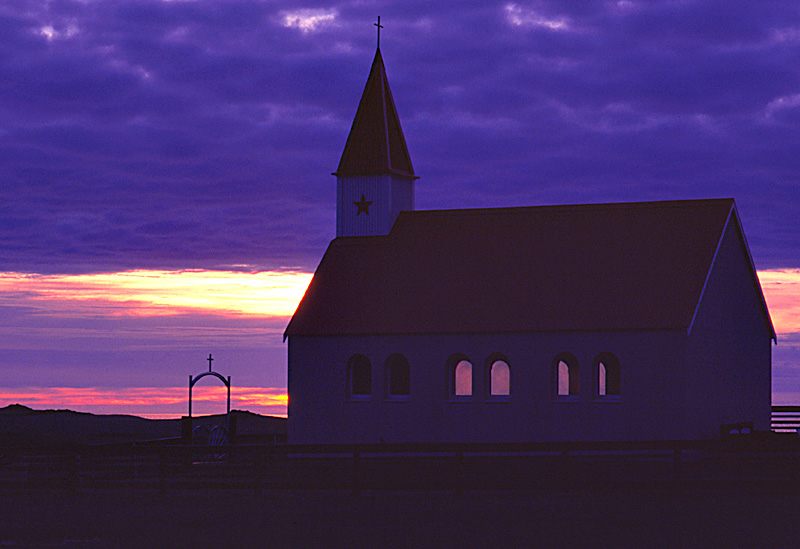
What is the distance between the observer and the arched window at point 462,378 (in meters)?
49.5

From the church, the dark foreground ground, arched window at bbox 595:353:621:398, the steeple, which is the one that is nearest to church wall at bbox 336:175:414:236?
the steeple

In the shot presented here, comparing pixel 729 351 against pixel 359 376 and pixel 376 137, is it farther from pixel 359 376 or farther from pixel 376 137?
pixel 376 137

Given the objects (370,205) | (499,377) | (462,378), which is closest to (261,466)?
(462,378)

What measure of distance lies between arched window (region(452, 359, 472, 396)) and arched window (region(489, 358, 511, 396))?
820 millimetres

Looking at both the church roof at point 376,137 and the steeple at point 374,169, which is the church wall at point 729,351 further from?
the church roof at point 376,137

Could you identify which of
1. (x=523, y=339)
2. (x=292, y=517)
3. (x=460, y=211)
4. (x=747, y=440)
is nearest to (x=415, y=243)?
(x=460, y=211)

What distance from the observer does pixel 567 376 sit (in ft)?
165

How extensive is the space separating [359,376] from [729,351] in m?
14.0

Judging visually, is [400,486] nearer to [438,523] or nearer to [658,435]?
[438,523]

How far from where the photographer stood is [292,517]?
2864 cm

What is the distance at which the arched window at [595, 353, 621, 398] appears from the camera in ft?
160

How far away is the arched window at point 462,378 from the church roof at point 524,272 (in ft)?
6.08

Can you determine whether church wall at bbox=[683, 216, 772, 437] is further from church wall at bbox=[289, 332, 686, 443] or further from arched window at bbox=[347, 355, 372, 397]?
arched window at bbox=[347, 355, 372, 397]

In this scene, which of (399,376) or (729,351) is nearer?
(729,351)
